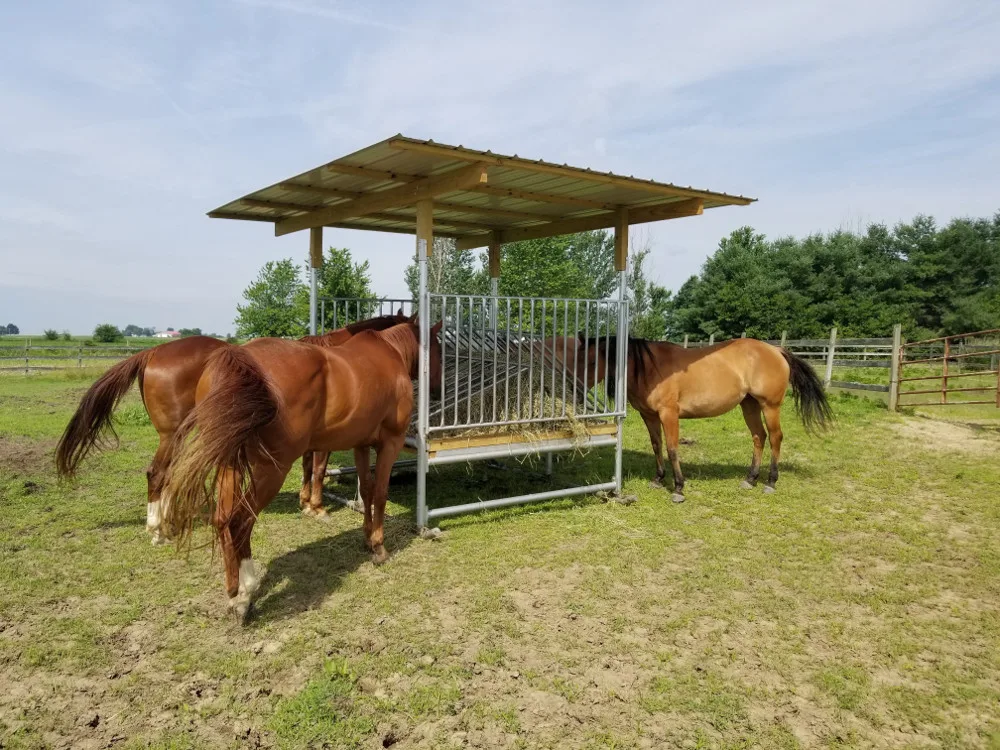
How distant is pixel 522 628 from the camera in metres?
3.52

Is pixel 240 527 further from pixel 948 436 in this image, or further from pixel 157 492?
pixel 948 436

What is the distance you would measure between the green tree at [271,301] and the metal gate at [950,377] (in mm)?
14156

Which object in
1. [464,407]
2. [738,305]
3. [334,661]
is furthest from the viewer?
[738,305]

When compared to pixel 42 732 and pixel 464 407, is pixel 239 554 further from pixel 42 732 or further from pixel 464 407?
pixel 464 407

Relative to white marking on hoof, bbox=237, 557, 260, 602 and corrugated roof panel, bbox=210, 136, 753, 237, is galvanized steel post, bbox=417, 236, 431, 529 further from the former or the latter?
white marking on hoof, bbox=237, 557, 260, 602

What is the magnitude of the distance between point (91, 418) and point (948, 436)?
11.3 meters

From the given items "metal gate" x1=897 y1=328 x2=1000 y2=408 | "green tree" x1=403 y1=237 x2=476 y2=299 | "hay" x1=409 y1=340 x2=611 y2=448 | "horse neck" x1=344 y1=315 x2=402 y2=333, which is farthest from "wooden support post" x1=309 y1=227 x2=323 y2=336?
"green tree" x1=403 y1=237 x2=476 y2=299

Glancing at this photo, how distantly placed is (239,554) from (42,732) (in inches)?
44.3

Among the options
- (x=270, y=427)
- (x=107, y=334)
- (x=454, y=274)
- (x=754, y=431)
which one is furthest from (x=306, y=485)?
(x=107, y=334)

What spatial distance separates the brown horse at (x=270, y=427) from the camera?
3.11m

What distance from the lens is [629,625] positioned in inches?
142

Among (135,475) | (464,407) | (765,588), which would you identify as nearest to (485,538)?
(464,407)

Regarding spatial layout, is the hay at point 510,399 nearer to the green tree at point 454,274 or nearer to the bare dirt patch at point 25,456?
the bare dirt patch at point 25,456

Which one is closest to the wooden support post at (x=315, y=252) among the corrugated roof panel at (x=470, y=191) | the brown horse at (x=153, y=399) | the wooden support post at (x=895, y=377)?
the corrugated roof panel at (x=470, y=191)
